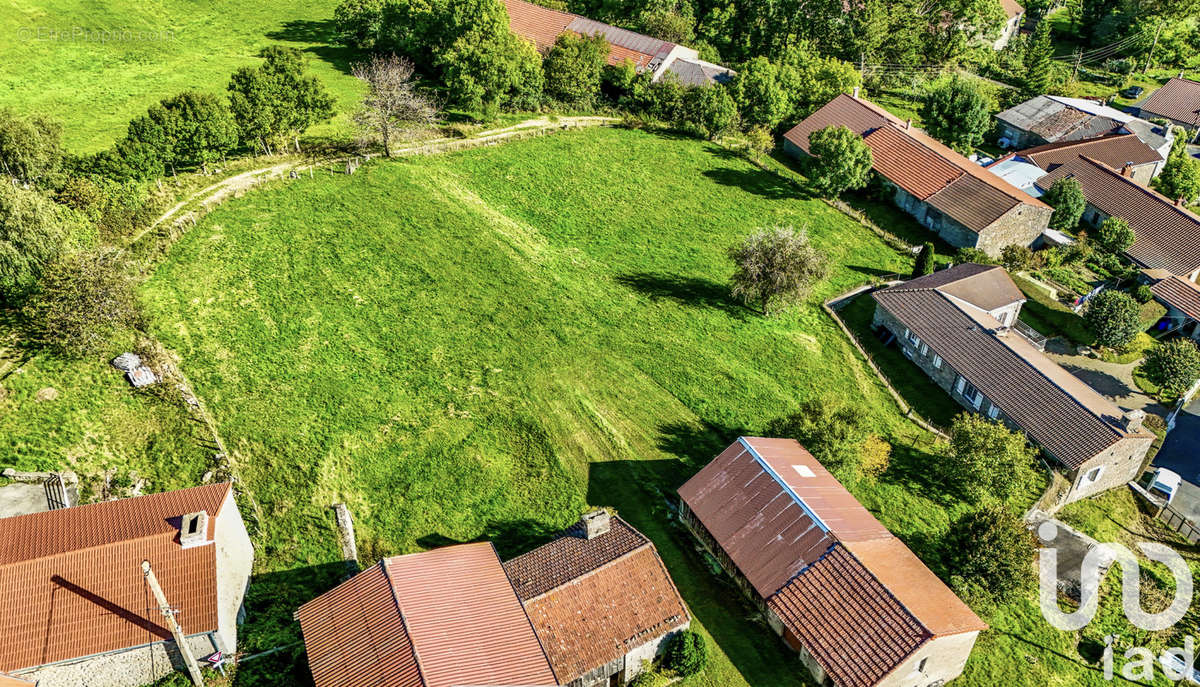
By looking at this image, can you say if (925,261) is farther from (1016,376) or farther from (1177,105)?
(1177,105)

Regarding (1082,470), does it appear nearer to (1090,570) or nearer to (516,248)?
(1090,570)

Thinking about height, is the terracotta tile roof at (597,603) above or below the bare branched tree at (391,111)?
below

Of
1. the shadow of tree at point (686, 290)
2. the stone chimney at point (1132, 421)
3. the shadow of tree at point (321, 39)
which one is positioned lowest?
the stone chimney at point (1132, 421)

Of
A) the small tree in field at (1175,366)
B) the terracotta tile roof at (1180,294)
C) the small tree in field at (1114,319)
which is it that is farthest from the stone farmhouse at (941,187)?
the small tree in field at (1175,366)

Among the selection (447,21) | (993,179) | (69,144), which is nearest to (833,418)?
(993,179)

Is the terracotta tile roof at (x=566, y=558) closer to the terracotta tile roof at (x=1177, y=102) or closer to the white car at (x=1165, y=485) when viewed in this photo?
the white car at (x=1165, y=485)

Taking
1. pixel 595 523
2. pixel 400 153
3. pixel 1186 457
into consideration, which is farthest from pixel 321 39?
pixel 1186 457
